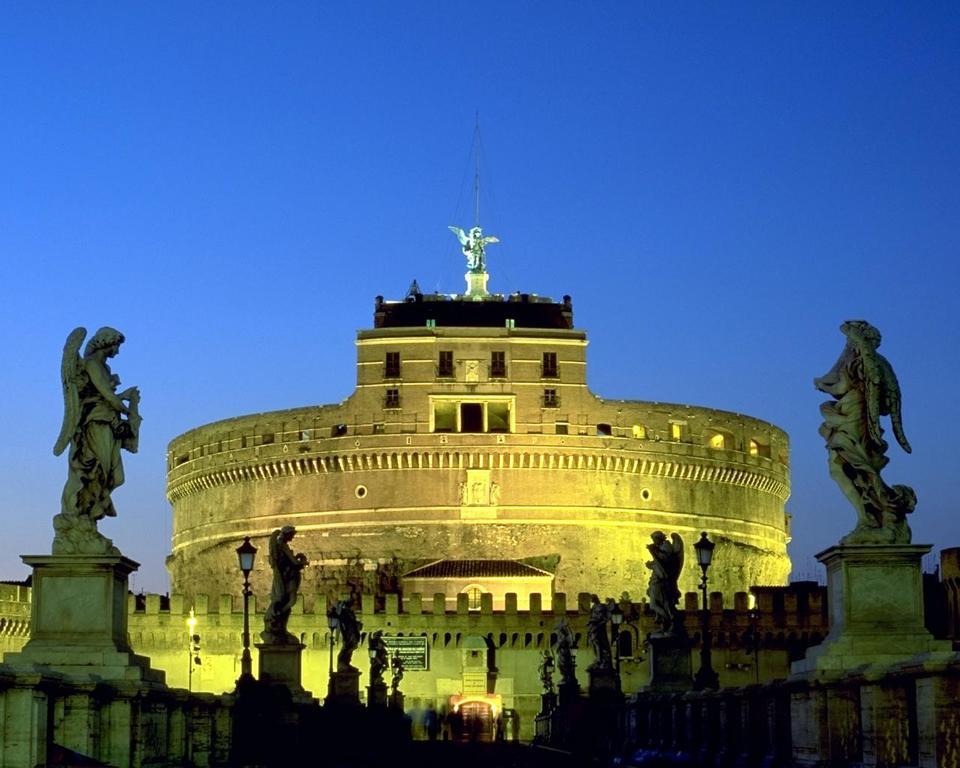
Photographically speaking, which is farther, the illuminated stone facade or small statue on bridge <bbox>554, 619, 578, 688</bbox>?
the illuminated stone facade

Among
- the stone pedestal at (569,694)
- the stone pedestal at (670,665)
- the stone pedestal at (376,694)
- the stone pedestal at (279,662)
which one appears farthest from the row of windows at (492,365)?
the stone pedestal at (670,665)

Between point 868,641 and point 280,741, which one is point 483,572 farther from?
point 868,641

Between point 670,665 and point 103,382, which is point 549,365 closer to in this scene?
point 670,665

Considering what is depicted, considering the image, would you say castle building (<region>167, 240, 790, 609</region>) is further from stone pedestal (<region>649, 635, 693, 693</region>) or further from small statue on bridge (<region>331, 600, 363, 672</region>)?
stone pedestal (<region>649, 635, 693, 693</region>)

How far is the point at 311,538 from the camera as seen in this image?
96.6 metres

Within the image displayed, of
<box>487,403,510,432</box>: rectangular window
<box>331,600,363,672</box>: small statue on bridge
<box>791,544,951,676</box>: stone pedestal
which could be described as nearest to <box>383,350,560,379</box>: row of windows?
<box>487,403,510,432</box>: rectangular window

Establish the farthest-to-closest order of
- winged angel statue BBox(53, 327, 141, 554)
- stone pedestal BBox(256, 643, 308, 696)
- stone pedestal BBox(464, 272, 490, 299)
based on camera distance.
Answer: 1. stone pedestal BBox(464, 272, 490, 299)
2. stone pedestal BBox(256, 643, 308, 696)
3. winged angel statue BBox(53, 327, 141, 554)

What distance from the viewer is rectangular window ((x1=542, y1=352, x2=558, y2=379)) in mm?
95750

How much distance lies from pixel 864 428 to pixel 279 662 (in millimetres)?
14465

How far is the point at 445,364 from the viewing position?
95.6 m

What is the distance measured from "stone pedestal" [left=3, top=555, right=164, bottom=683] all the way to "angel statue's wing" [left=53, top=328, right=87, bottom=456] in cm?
121

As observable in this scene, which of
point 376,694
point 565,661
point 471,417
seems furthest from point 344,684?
point 471,417

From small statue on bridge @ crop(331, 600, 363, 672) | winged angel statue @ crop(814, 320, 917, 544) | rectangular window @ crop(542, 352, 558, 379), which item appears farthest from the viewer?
rectangular window @ crop(542, 352, 558, 379)

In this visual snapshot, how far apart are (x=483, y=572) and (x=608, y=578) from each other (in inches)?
311
